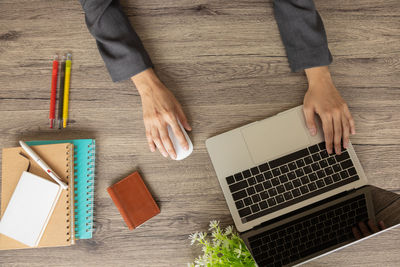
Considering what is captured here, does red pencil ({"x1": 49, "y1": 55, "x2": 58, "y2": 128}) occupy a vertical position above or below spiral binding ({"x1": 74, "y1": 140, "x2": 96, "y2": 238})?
above

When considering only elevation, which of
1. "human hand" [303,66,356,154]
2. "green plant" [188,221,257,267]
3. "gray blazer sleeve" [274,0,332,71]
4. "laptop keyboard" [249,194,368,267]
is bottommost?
"green plant" [188,221,257,267]

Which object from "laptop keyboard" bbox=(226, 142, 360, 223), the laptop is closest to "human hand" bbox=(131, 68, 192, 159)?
the laptop

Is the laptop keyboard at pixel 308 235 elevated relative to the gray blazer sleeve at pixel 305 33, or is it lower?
lower

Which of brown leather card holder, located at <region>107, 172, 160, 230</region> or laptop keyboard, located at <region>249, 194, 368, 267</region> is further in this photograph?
brown leather card holder, located at <region>107, 172, 160, 230</region>

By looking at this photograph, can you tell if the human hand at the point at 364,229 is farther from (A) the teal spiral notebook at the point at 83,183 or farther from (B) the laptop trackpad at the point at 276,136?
(A) the teal spiral notebook at the point at 83,183

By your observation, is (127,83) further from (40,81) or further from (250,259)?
(250,259)

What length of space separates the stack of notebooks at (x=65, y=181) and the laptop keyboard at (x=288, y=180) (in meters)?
0.48

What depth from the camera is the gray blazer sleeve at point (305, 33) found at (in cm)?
94

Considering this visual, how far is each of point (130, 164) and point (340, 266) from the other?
0.79 metres

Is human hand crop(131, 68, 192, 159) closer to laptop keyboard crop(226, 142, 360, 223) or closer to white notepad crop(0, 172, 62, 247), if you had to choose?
laptop keyboard crop(226, 142, 360, 223)

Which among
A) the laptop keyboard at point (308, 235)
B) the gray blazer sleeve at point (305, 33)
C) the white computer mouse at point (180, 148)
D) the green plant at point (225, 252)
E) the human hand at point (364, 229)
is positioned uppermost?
the gray blazer sleeve at point (305, 33)

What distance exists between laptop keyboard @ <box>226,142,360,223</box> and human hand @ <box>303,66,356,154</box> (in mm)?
50

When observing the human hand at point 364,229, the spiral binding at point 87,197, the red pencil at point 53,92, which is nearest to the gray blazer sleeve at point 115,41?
the red pencil at point 53,92

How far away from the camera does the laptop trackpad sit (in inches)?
35.8
